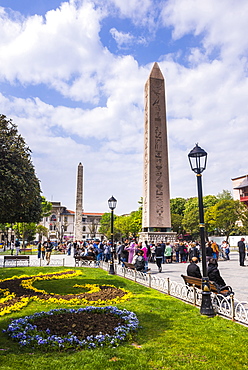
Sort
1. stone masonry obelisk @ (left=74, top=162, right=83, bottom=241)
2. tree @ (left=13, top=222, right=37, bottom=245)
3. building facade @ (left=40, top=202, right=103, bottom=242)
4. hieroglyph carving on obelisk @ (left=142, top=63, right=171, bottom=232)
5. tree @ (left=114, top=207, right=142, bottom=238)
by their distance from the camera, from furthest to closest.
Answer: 1. building facade @ (left=40, top=202, right=103, bottom=242)
2. tree @ (left=114, top=207, right=142, bottom=238)
3. stone masonry obelisk @ (left=74, top=162, right=83, bottom=241)
4. tree @ (left=13, top=222, right=37, bottom=245)
5. hieroglyph carving on obelisk @ (left=142, top=63, right=171, bottom=232)

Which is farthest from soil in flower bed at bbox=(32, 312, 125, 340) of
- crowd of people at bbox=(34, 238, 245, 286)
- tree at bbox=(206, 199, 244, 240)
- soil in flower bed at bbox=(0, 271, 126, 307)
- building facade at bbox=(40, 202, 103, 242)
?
building facade at bbox=(40, 202, 103, 242)

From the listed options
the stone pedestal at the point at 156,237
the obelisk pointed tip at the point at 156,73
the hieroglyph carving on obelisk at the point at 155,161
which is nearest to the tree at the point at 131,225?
the stone pedestal at the point at 156,237

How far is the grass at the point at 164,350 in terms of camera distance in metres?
4.45

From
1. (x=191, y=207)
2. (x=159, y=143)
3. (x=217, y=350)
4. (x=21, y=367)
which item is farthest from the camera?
(x=191, y=207)

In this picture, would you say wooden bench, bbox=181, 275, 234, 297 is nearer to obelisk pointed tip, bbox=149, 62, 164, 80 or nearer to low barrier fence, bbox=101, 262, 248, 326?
low barrier fence, bbox=101, 262, 248, 326

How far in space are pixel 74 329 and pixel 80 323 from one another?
1.35 ft

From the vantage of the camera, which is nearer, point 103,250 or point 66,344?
point 66,344

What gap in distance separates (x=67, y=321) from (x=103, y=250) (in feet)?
53.6

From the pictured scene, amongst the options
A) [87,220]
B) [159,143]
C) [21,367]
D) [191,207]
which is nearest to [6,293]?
[21,367]

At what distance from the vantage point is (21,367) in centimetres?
432

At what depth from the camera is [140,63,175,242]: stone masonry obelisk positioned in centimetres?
2141

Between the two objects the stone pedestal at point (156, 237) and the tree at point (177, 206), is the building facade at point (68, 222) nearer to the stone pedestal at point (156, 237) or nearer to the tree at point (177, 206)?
the tree at point (177, 206)

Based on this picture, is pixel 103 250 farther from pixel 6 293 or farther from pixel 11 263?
pixel 6 293

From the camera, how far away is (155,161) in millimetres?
21859
